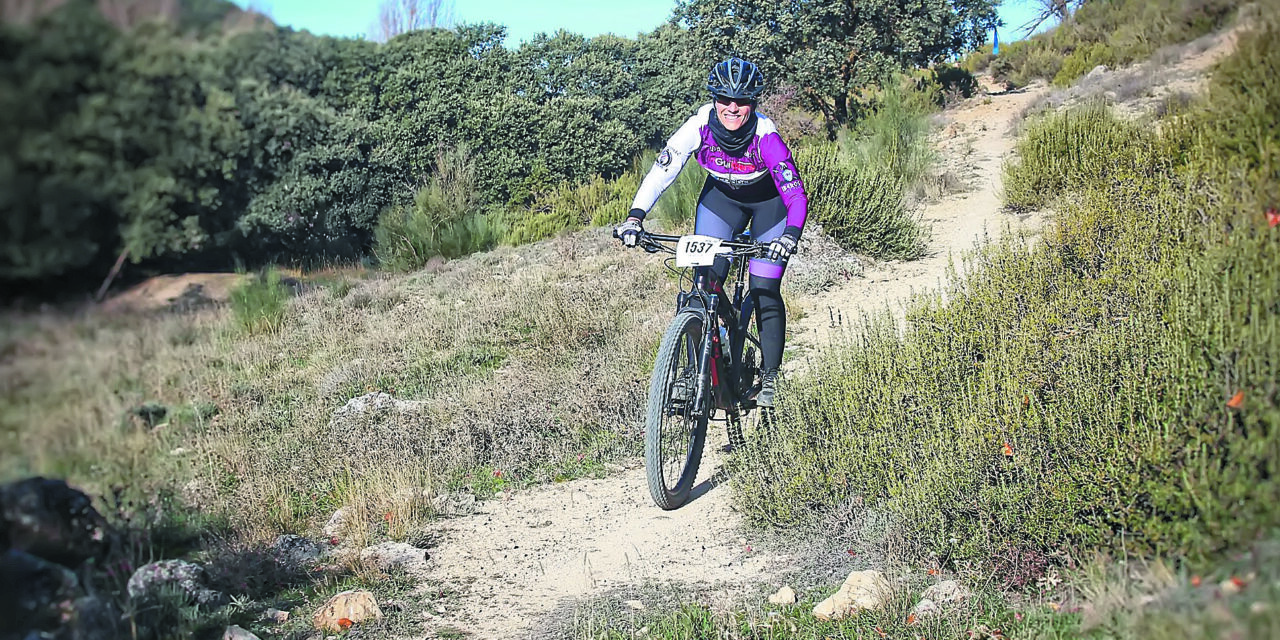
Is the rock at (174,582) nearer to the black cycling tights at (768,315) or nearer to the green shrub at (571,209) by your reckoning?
the black cycling tights at (768,315)

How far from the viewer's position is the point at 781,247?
4672 mm

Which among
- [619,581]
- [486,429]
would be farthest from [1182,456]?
[486,429]

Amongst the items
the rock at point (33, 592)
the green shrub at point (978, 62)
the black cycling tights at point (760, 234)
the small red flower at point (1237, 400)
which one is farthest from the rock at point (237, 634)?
the green shrub at point (978, 62)

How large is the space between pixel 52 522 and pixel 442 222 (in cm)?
934

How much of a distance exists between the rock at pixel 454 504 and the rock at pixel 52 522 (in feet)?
8.15

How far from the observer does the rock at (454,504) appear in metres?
5.18

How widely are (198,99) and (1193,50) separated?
437cm

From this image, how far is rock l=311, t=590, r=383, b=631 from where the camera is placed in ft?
12.4

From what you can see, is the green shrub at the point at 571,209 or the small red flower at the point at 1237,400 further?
the green shrub at the point at 571,209

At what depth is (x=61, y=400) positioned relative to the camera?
239cm

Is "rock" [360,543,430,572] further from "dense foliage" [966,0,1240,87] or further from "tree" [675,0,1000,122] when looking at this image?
"tree" [675,0,1000,122]

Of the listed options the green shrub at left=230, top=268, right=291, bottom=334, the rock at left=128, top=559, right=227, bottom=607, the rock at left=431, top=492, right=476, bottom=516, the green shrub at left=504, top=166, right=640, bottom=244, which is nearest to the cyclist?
the rock at left=431, top=492, right=476, bottom=516

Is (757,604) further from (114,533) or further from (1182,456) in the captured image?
(114,533)

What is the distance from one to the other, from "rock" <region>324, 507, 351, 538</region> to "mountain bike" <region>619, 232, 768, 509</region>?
1483 millimetres
